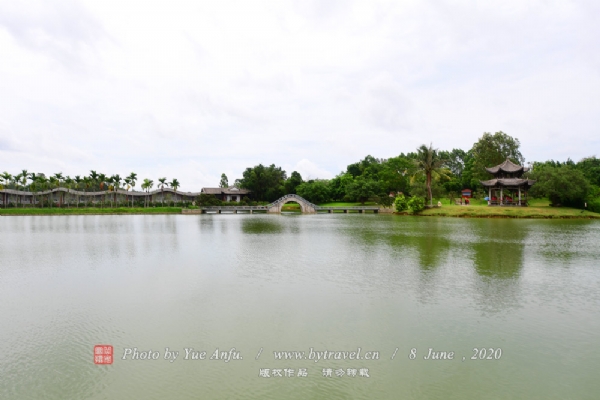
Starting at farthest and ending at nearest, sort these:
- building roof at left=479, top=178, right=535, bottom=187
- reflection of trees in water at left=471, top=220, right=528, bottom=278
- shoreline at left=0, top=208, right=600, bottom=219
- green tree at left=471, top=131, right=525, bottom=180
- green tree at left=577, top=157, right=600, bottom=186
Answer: green tree at left=471, top=131, right=525, bottom=180 < green tree at left=577, top=157, right=600, bottom=186 < building roof at left=479, top=178, right=535, bottom=187 < shoreline at left=0, top=208, right=600, bottom=219 < reflection of trees in water at left=471, top=220, right=528, bottom=278

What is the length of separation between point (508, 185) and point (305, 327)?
52929 millimetres

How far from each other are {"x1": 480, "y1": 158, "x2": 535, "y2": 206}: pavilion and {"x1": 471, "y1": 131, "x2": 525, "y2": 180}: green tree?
6.35m

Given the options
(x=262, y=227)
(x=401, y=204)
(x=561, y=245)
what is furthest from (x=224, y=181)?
(x=561, y=245)

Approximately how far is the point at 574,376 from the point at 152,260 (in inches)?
649

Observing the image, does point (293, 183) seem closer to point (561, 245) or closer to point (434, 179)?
point (434, 179)

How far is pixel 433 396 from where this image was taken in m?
5.94

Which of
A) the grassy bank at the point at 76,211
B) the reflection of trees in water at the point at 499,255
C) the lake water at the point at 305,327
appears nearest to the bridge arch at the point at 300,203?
the grassy bank at the point at 76,211

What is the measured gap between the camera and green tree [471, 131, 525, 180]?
206 ft

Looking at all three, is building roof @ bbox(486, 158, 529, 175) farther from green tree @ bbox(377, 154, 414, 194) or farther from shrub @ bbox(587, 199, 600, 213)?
green tree @ bbox(377, 154, 414, 194)

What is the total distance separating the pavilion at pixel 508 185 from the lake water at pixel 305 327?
3990 centimetres

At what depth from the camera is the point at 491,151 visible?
6294 cm

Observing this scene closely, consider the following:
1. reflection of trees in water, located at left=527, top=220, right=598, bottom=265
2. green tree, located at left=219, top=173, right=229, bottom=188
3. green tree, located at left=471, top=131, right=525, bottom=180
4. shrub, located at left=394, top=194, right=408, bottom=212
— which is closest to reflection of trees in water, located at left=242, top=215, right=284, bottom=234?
reflection of trees in water, located at left=527, top=220, right=598, bottom=265

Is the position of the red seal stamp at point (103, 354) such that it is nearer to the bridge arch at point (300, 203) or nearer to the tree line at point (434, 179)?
the tree line at point (434, 179)

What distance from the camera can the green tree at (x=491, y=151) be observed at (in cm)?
6294
